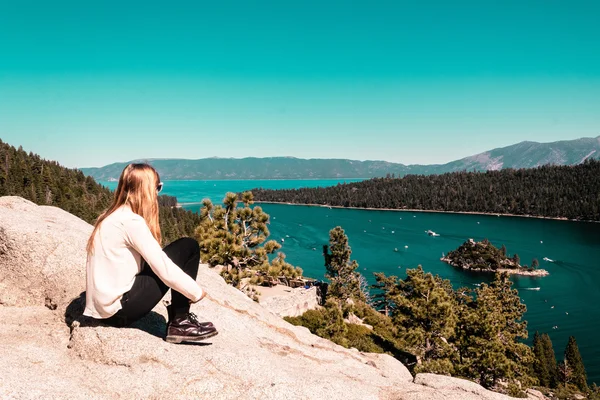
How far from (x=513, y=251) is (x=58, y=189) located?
150 metres

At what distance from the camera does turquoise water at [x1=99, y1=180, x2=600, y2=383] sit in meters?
72.8

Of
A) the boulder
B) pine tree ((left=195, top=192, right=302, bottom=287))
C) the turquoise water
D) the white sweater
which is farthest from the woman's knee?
the turquoise water

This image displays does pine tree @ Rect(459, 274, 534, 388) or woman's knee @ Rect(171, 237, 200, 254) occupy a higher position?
woman's knee @ Rect(171, 237, 200, 254)

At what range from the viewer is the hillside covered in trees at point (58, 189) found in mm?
91938

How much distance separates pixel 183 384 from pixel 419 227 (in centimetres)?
18072

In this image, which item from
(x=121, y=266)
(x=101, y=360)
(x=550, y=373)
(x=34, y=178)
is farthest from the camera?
(x=34, y=178)

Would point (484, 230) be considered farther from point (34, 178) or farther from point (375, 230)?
point (34, 178)

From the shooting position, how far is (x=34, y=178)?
106 metres

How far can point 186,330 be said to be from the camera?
19.7 feet

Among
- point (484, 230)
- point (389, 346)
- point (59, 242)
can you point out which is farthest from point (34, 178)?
point (484, 230)

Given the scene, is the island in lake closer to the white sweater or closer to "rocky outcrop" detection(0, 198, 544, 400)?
"rocky outcrop" detection(0, 198, 544, 400)

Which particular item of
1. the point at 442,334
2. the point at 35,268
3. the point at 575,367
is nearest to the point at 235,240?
the point at 35,268

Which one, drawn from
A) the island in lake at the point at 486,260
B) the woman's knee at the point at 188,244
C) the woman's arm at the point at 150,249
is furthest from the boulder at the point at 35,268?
the island in lake at the point at 486,260

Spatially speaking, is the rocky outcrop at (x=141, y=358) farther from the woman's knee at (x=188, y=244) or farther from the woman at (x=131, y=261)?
the woman's knee at (x=188, y=244)
